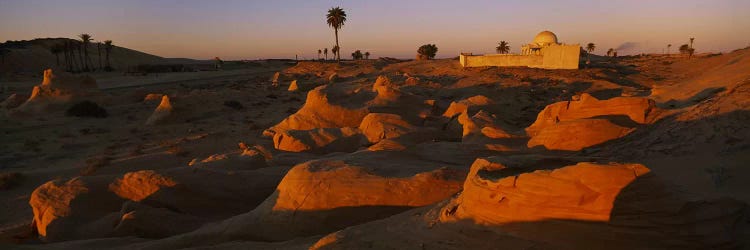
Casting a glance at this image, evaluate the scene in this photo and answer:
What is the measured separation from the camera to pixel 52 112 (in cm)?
Answer: 2489

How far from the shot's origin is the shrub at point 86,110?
24484 millimetres

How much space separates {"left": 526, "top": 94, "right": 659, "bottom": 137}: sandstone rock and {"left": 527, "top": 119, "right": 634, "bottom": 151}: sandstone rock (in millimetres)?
975

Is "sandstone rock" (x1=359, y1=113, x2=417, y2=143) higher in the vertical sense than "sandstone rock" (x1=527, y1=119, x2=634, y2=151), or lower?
lower

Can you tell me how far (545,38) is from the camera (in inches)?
1893

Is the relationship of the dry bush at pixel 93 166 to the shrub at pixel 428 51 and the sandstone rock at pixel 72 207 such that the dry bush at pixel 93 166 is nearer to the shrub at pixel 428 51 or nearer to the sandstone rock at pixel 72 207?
the sandstone rock at pixel 72 207

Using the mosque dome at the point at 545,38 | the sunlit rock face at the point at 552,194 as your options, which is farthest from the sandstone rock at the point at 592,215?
the mosque dome at the point at 545,38

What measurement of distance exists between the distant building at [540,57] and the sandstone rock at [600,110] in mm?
28294

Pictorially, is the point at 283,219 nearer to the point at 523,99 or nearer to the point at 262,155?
the point at 262,155

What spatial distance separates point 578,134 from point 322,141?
755 cm

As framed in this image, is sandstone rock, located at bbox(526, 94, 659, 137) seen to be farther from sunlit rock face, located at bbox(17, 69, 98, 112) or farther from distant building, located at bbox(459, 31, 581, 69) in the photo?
distant building, located at bbox(459, 31, 581, 69)

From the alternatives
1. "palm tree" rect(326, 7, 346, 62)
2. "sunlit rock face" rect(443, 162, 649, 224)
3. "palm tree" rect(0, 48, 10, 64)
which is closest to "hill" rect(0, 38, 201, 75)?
"palm tree" rect(0, 48, 10, 64)

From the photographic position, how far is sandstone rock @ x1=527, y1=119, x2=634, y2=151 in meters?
11.5

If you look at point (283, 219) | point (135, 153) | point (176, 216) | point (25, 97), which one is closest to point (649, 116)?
point (283, 219)

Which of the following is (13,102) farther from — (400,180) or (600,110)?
(600,110)
